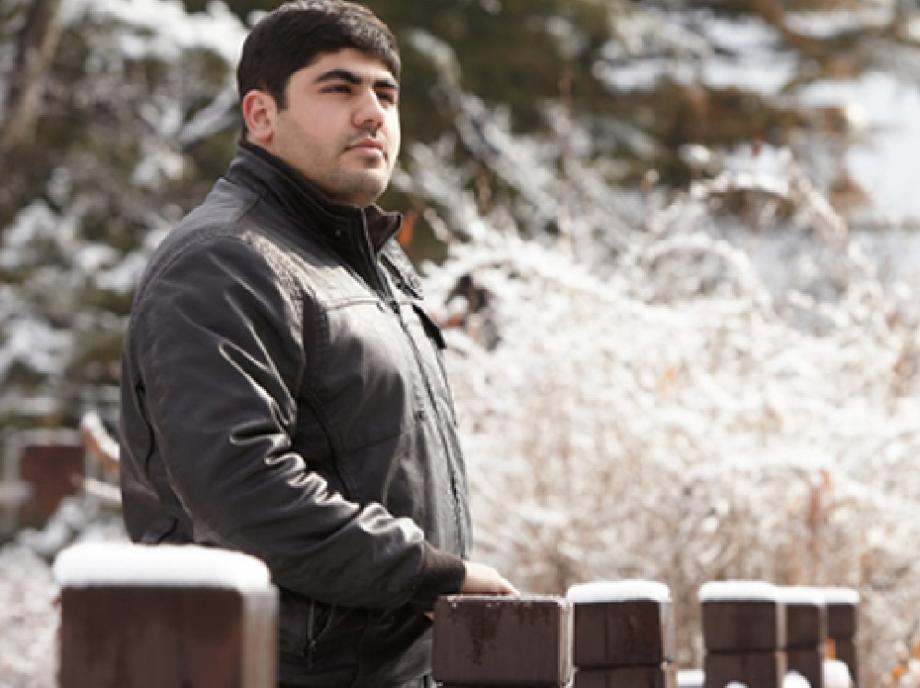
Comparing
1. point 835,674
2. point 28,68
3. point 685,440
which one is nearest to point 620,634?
point 835,674

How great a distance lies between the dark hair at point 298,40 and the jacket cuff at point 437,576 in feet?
2.18

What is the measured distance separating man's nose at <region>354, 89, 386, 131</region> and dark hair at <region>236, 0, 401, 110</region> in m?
0.08

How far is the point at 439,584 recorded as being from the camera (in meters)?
2.38

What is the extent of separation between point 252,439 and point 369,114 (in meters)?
0.55

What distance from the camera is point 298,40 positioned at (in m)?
2.61

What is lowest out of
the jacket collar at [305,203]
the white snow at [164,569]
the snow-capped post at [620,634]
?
the snow-capped post at [620,634]

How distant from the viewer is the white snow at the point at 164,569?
125cm

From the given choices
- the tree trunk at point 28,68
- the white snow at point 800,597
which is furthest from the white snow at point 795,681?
the tree trunk at point 28,68

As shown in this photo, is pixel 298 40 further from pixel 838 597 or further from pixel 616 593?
pixel 838 597

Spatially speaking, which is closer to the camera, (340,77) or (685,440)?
(340,77)

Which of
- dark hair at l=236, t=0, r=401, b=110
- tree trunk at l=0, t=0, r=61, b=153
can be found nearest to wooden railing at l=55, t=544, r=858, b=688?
dark hair at l=236, t=0, r=401, b=110

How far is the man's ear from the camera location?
2.63 metres

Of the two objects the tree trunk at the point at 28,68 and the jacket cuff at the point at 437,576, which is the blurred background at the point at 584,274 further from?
the jacket cuff at the point at 437,576

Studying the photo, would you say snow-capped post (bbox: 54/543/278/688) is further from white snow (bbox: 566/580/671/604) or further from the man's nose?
white snow (bbox: 566/580/671/604)
